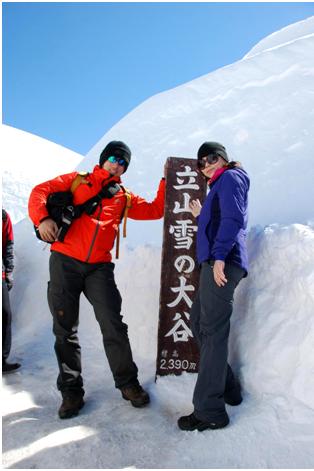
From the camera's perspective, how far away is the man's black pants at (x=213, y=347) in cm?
288

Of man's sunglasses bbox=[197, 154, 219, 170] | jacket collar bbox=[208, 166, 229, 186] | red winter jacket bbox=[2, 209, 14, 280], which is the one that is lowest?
red winter jacket bbox=[2, 209, 14, 280]

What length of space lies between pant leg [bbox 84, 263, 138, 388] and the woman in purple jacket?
66 cm

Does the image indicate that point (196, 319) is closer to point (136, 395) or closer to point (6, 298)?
point (136, 395)

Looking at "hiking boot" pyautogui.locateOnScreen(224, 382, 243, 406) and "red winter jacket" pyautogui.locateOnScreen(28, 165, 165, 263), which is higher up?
"red winter jacket" pyautogui.locateOnScreen(28, 165, 165, 263)

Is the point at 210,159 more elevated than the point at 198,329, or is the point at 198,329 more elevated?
the point at 210,159

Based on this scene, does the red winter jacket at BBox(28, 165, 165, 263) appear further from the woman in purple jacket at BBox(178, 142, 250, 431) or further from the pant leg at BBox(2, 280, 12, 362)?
the pant leg at BBox(2, 280, 12, 362)

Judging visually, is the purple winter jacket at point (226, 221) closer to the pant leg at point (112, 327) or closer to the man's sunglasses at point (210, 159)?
the man's sunglasses at point (210, 159)

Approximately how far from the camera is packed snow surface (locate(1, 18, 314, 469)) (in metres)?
2.70

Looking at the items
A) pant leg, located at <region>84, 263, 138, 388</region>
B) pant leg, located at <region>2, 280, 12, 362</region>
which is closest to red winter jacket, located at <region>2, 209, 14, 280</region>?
pant leg, located at <region>2, 280, 12, 362</region>

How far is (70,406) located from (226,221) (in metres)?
1.99

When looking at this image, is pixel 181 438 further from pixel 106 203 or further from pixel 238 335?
pixel 106 203

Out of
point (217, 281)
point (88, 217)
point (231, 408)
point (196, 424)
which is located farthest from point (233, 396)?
point (88, 217)

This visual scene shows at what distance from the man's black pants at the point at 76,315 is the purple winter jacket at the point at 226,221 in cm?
96

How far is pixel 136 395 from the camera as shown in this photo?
11.1ft
